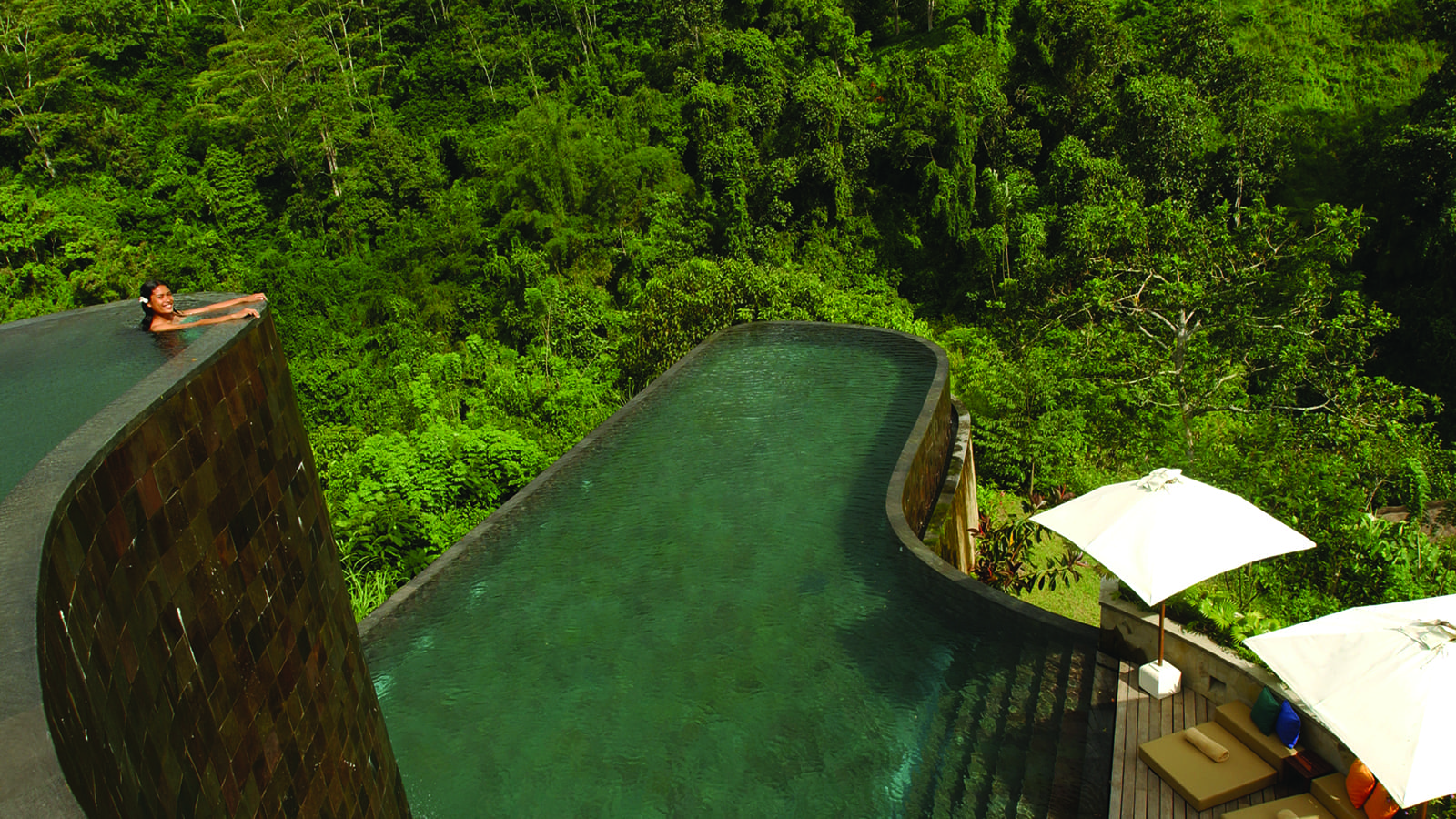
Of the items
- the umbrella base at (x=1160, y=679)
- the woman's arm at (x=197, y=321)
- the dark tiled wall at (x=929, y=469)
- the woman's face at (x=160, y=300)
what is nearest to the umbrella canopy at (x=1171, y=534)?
the umbrella base at (x=1160, y=679)

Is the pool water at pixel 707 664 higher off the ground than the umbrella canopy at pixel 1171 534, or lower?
lower

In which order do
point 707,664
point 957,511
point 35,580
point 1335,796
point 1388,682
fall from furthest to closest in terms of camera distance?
point 957,511 < point 707,664 < point 1335,796 < point 1388,682 < point 35,580

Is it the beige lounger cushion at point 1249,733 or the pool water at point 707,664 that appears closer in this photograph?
the beige lounger cushion at point 1249,733

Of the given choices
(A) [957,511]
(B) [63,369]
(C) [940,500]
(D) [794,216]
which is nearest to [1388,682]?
(B) [63,369]

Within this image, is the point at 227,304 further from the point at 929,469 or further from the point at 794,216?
the point at 794,216

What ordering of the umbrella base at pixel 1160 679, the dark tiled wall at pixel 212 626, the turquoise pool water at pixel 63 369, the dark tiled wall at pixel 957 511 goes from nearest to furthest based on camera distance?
1. the dark tiled wall at pixel 212 626
2. the turquoise pool water at pixel 63 369
3. the umbrella base at pixel 1160 679
4. the dark tiled wall at pixel 957 511

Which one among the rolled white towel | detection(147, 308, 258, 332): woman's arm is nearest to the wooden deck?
the rolled white towel

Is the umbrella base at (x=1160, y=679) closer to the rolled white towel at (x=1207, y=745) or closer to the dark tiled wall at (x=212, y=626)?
the rolled white towel at (x=1207, y=745)

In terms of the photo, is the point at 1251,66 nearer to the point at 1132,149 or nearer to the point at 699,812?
the point at 1132,149
